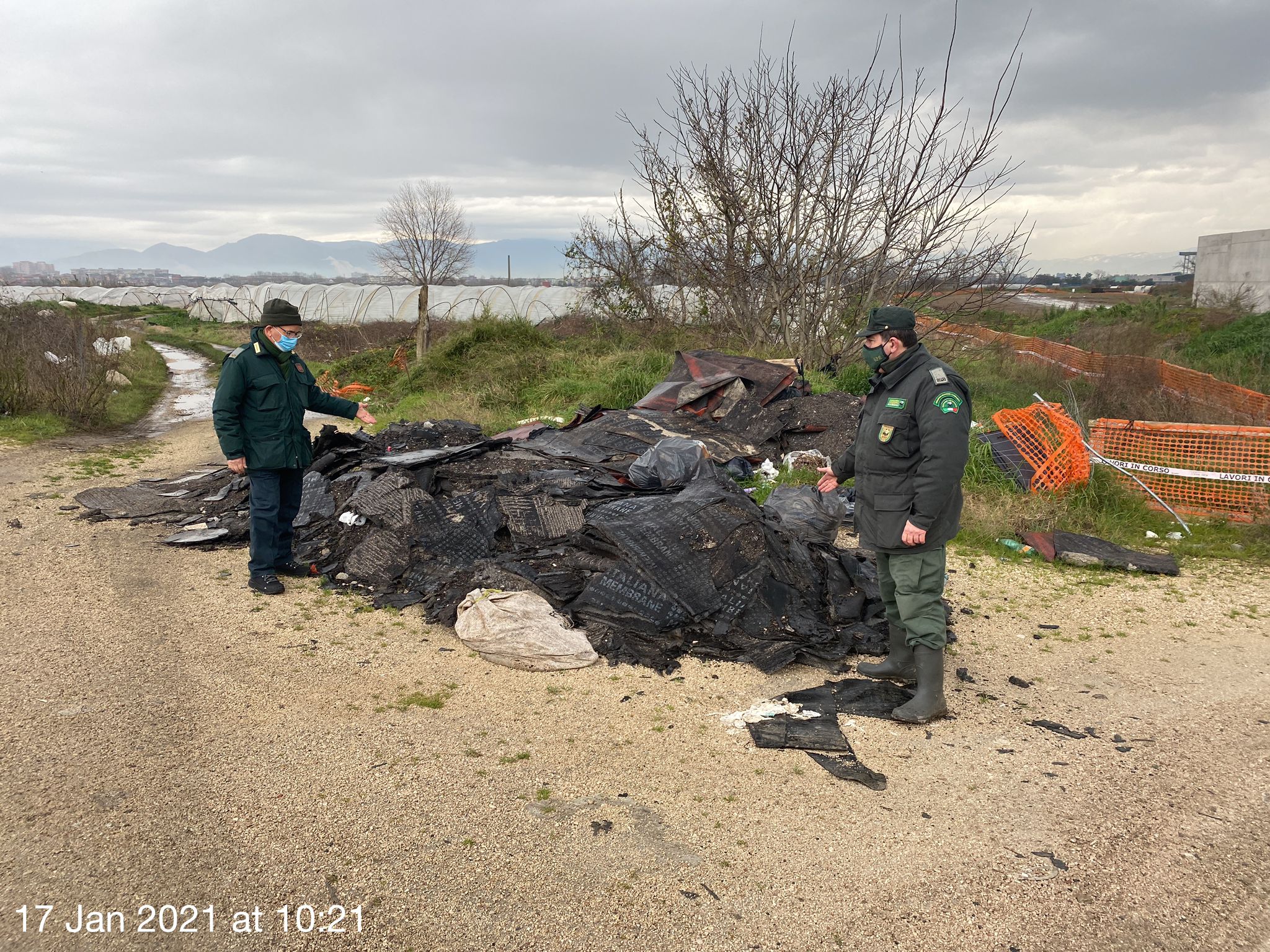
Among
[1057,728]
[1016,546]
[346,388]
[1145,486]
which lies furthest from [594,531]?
[346,388]

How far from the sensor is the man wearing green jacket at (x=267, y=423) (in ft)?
16.0

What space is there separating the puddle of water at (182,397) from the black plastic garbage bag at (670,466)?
26.0ft

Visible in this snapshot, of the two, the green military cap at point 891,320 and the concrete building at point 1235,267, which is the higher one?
the concrete building at point 1235,267

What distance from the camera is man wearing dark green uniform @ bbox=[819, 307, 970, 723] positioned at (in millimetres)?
3441

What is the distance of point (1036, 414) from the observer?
7.87 m

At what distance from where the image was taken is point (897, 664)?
4.04 m

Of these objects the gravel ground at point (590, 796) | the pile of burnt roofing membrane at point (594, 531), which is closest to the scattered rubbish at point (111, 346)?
the pile of burnt roofing membrane at point (594, 531)

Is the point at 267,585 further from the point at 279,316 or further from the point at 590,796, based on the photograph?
the point at 590,796

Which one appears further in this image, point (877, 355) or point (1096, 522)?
point (1096, 522)

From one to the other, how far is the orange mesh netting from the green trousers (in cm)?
1333

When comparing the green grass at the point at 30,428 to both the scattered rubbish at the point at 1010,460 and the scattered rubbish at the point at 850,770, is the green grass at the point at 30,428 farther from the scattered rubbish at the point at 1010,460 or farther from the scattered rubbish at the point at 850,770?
the scattered rubbish at the point at 1010,460

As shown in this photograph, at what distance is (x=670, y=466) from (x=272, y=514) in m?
2.98

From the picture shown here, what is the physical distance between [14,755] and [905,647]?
3.94 meters

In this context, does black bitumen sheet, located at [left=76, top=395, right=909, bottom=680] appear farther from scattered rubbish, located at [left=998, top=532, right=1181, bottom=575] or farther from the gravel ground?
scattered rubbish, located at [left=998, top=532, right=1181, bottom=575]
